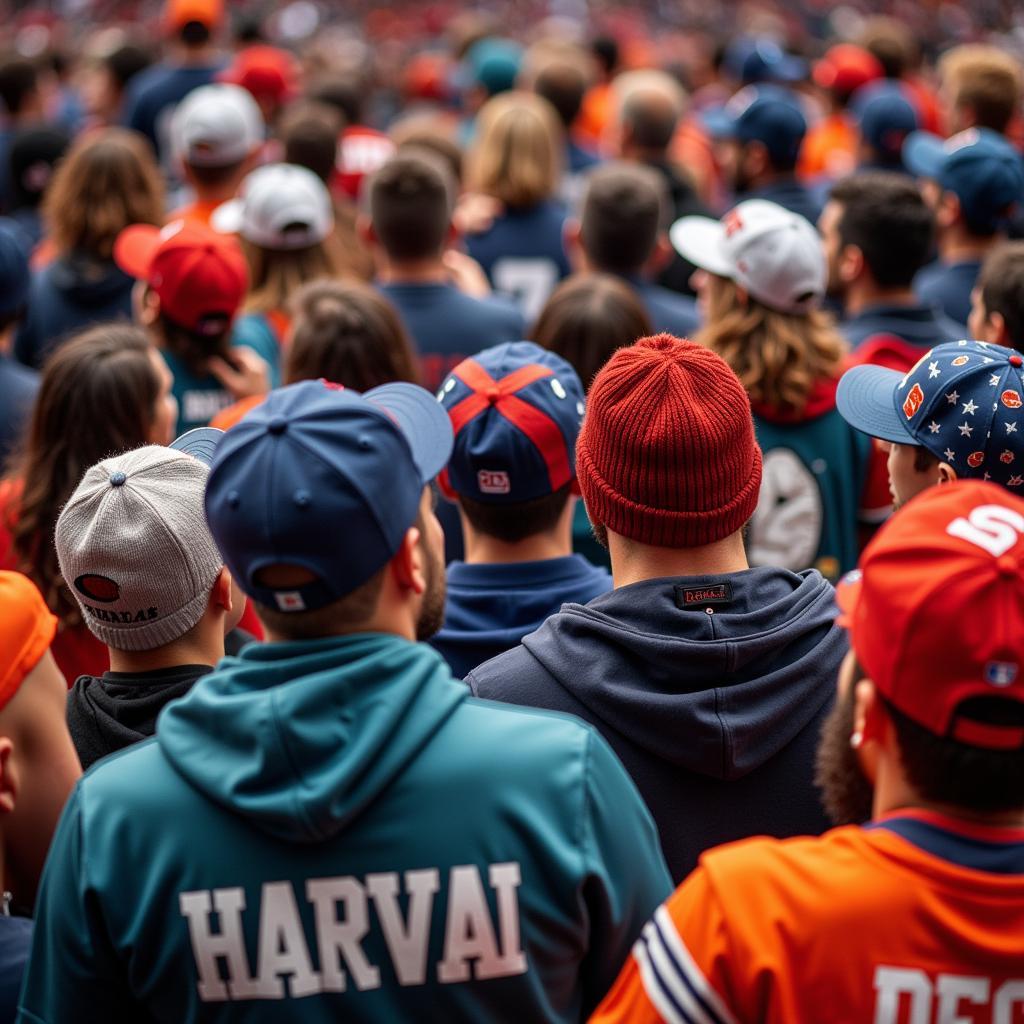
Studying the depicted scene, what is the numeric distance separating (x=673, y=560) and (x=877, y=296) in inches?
111

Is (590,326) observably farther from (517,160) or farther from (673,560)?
(517,160)

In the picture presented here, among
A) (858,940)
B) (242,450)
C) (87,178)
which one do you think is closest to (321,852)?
(242,450)

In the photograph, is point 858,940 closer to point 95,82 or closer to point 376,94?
point 95,82

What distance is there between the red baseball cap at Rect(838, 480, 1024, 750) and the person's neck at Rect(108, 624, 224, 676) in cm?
130

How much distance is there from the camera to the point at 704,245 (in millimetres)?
4582

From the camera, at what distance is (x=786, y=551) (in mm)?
4227

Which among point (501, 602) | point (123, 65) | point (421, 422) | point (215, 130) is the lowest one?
point (501, 602)

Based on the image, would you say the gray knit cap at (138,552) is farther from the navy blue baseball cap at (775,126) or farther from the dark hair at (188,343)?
the navy blue baseball cap at (775,126)

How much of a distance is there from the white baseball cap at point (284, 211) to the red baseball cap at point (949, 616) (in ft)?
13.6

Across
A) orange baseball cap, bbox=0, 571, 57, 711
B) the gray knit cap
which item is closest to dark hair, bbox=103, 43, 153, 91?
the gray knit cap

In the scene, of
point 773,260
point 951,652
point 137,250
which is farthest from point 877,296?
point 951,652

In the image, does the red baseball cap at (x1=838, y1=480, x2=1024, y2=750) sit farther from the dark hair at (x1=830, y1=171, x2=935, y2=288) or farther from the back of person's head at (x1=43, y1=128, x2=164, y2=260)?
the back of person's head at (x1=43, y1=128, x2=164, y2=260)

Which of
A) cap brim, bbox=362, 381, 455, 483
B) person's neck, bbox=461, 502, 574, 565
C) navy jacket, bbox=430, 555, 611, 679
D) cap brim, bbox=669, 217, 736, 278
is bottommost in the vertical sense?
navy jacket, bbox=430, 555, 611, 679

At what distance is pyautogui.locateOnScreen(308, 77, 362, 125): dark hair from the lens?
29.9 feet
